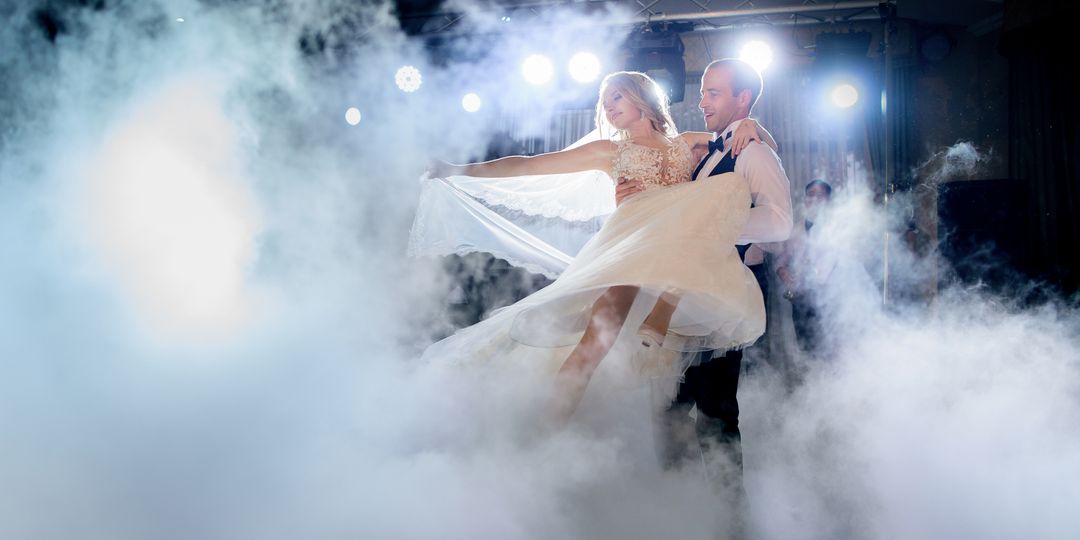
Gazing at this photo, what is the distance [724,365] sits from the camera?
2.33 metres

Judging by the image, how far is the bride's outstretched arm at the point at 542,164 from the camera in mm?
2389

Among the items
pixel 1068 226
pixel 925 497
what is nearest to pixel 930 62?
pixel 1068 226

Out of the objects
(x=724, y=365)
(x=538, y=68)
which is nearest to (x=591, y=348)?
(x=724, y=365)

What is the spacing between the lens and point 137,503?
1.79m

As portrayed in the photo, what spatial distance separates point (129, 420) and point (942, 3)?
702 cm

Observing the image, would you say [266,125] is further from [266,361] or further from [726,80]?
[726,80]

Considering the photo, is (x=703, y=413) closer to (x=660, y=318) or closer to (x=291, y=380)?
(x=660, y=318)

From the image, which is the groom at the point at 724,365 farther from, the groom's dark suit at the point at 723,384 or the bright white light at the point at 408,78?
the bright white light at the point at 408,78

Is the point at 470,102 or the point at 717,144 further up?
the point at 470,102

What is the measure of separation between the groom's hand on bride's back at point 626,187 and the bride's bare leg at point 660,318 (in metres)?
0.49

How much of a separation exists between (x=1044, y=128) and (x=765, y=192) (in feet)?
15.9

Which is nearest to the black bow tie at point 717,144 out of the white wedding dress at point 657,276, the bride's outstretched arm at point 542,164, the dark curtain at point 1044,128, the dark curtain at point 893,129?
the white wedding dress at point 657,276

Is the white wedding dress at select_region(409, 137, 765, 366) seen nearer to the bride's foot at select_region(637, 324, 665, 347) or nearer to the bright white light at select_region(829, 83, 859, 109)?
the bride's foot at select_region(637, 324, 665, 347)

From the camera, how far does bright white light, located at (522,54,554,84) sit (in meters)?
6.38
